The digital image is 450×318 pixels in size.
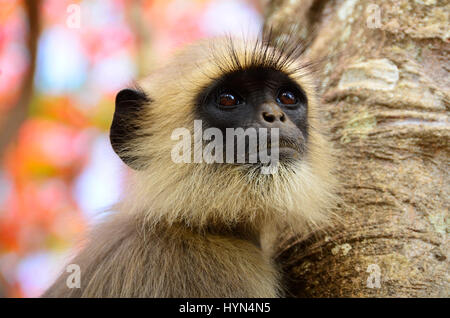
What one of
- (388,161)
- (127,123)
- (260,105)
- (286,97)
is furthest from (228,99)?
(388,161)

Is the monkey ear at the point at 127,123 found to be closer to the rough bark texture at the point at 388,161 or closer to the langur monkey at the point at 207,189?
the langur monkey at the point at 207,189

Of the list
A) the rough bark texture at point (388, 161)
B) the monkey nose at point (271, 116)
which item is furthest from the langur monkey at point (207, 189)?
the rough bark texture at point (388, 161)

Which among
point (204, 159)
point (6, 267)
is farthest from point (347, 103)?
point (6, 267)

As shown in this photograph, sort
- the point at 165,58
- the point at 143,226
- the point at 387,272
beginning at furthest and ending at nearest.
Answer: the point at 165,58 < the point at 143,226 < the point at 387,272

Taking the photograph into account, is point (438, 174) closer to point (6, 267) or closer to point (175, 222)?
point (175, 222)

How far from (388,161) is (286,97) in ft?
3.12

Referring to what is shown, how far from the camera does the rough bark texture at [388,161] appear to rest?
3691 mm

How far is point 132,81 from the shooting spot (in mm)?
4531

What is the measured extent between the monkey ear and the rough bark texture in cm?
154

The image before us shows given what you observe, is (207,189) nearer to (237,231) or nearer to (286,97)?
(237,231)

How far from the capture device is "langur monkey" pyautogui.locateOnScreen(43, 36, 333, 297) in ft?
12.4

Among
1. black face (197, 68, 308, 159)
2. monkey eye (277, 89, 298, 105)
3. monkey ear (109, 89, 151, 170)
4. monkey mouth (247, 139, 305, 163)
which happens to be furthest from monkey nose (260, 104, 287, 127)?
monkey ear (109, 89, 151, 170)

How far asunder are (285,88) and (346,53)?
974mm

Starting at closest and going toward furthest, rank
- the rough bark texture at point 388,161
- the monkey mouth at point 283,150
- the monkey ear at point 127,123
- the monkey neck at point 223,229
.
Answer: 1. the rough bark texture at point 388,161
2. the monkey mouth at point 283,150
3. the monkey neck at point 223,229
4. the monkey ear at point 127,123
